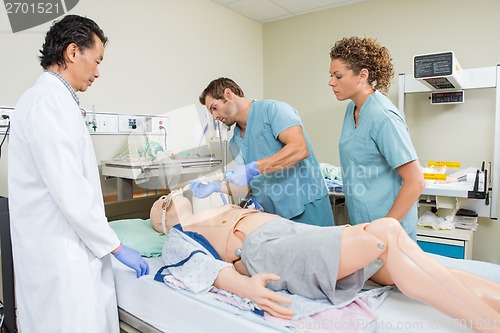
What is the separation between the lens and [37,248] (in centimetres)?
115

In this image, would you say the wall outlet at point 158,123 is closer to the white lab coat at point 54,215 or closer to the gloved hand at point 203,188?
the gloved hand at point 203,188

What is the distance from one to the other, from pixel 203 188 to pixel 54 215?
0.66 m

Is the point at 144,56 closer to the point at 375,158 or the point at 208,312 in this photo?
the point at 375,158

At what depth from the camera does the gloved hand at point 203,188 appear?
5.42 feet

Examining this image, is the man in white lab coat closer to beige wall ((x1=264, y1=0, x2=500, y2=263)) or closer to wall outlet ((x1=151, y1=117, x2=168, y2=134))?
wall outlet ((x1=151, y1=117, x2=168, y2=134))

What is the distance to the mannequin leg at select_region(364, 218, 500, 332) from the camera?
3.00 feet

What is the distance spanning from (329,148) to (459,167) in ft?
3.58

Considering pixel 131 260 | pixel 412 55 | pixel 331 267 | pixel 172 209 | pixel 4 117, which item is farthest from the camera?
pixel 412 55

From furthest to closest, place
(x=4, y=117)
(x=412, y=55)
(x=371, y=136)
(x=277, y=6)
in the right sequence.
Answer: (x=277, y=6) < (x=412, y=55) < (x=4, y=117) < (x=371, y=136)

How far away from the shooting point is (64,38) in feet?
3.85

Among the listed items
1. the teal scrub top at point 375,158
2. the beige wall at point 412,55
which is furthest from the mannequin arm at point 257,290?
the beige wall at point 412,55

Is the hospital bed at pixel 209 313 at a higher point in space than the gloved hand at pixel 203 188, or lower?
lower

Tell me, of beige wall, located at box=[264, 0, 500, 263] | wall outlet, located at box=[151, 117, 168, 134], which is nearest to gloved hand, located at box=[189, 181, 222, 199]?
wall outlet, located at box=[151, 117, 168, 134]

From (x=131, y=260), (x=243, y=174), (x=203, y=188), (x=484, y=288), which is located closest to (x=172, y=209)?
(x=203, y=188)
